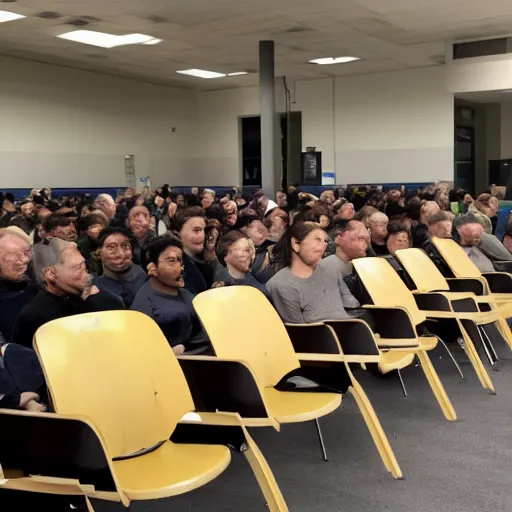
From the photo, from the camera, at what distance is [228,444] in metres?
2.52

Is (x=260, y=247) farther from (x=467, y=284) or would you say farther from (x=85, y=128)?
(x=85, y=128)

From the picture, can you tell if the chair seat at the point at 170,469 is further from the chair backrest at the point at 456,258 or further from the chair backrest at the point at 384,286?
the chair backrest at the point at 456,258

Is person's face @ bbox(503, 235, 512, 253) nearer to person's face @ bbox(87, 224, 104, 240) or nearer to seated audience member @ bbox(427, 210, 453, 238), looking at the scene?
seated audience member @ bbox(427, 210, 453, 238)

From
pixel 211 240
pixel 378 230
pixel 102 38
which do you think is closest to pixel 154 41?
pixel 102 38

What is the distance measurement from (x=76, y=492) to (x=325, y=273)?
237 cm

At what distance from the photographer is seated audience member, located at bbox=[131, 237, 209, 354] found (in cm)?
348

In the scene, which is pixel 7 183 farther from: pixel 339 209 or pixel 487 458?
pixel 487 458

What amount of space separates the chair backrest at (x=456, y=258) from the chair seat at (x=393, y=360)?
6.24ft

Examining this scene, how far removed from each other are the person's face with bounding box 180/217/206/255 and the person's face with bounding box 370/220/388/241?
172cm

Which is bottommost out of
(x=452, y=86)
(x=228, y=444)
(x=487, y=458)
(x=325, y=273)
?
(x=487, y=458)

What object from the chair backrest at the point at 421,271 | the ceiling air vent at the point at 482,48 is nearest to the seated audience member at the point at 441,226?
the chair backrest at the point at 421,271

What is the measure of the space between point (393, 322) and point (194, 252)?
5.10 feet

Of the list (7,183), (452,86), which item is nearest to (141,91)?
(7,183)

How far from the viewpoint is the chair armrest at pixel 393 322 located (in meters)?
3.96
